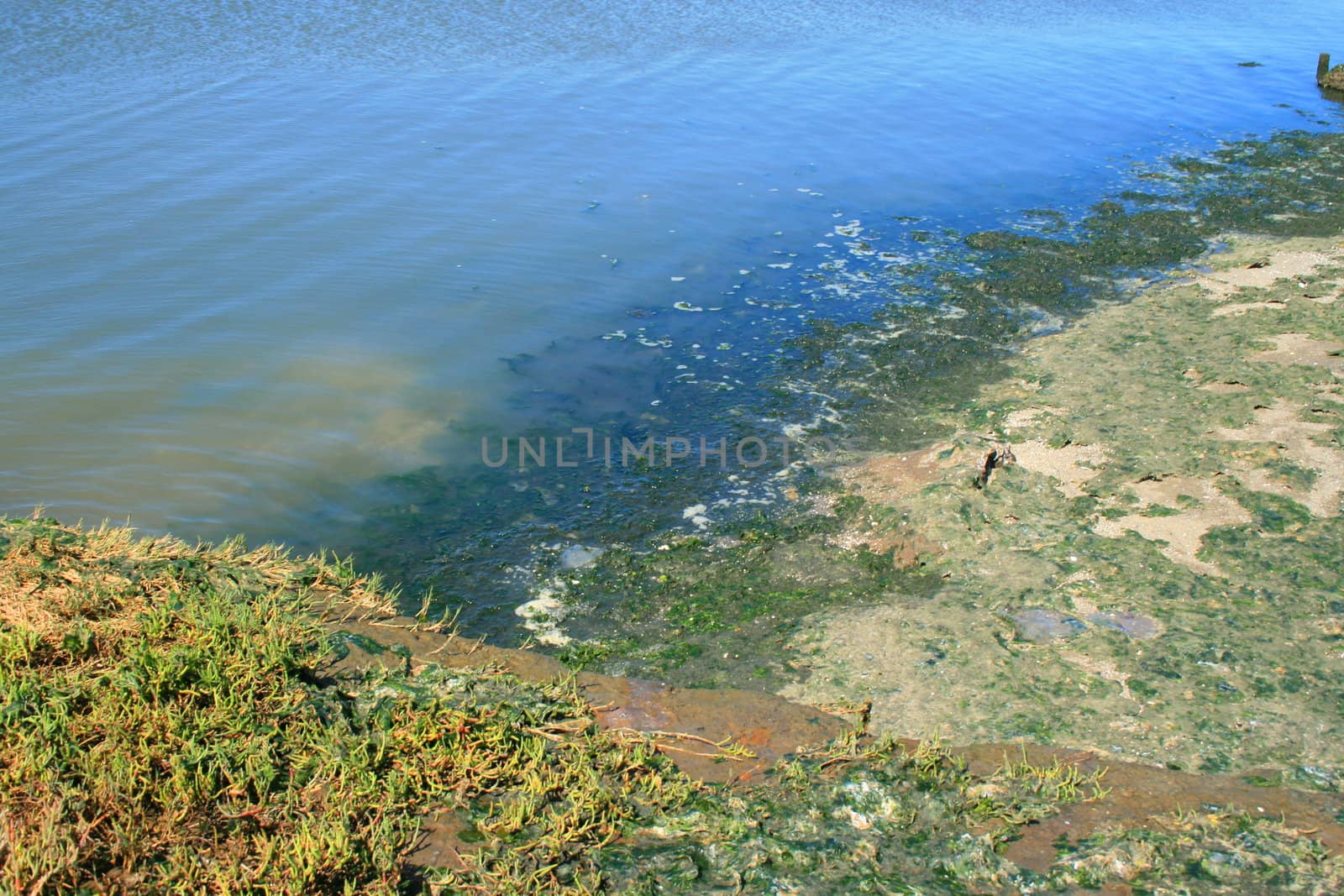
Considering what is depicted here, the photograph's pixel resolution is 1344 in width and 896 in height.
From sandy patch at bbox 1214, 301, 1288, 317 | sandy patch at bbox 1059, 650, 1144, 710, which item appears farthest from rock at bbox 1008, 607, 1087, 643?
sandy patch at bbox 1214, 301, 1288, 317

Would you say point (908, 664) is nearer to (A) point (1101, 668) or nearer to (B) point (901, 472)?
(A) point (1101, 668)

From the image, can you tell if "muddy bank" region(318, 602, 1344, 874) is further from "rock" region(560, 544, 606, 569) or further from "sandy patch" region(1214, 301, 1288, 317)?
"sandy patch" region(1214, 301, 1288, 317)

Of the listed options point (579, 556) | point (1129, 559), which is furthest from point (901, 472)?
point (579, 556)

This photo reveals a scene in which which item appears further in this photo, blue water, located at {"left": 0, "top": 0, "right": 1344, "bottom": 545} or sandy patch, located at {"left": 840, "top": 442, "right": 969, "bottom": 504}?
blue water, located at {"left": 0, "top": 0, "right": 1344, "bottom": 545}

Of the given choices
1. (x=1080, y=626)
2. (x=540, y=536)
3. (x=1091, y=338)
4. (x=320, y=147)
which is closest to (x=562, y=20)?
(x=320, y=147)

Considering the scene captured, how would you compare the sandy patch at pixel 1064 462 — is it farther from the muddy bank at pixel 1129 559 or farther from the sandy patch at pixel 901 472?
the sandy patch at pixel 901 472

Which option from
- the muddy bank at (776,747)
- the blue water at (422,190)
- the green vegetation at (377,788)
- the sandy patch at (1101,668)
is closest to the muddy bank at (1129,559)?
the sandy patch at (1101,668)
